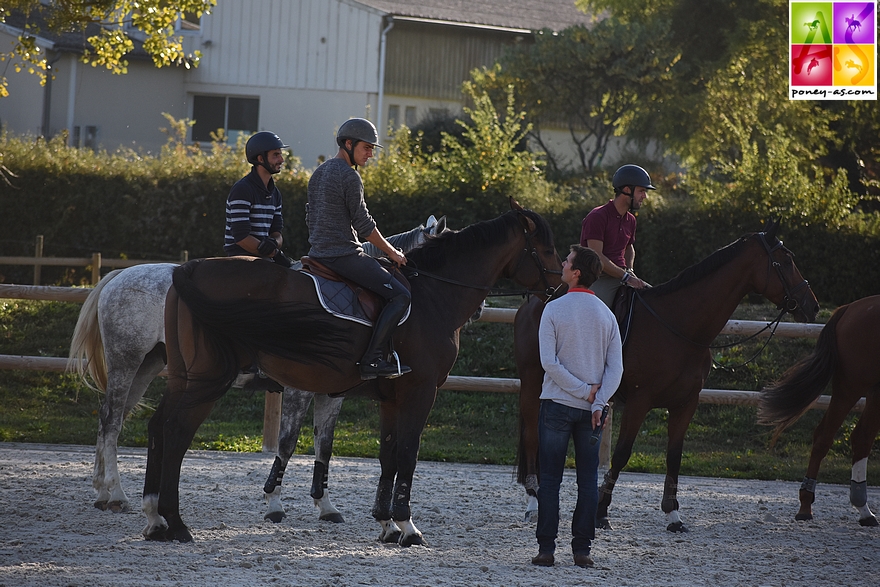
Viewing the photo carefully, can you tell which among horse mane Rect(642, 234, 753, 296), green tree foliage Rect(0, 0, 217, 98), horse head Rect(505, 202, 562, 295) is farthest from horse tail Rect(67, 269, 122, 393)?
green tree foliage Rect(0, 0, 217, 98)

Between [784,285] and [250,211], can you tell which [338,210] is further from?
[784,285]

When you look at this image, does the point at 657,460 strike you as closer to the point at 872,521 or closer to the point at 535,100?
the point at 872,521

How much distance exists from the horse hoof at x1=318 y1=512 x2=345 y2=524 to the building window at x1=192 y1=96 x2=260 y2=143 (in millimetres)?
23336

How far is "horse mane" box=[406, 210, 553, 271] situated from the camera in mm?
6324

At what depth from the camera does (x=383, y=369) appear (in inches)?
222

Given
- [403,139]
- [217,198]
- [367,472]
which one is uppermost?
[403,139]

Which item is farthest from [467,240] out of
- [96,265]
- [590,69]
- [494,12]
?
[494,12]

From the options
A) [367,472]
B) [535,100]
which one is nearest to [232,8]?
[535,100]

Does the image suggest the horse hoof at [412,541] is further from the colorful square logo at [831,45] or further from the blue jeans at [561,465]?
the colorful square logo at [831,45]

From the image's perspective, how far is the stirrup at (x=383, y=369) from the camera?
5.63 meters

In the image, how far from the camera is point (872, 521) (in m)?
7.09

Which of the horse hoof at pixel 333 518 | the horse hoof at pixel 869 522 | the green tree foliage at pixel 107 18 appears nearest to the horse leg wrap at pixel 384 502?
the horse hoof at pixel 333 518

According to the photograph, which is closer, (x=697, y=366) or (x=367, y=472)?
(x=697, y=366)

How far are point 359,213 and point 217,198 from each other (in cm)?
1132
